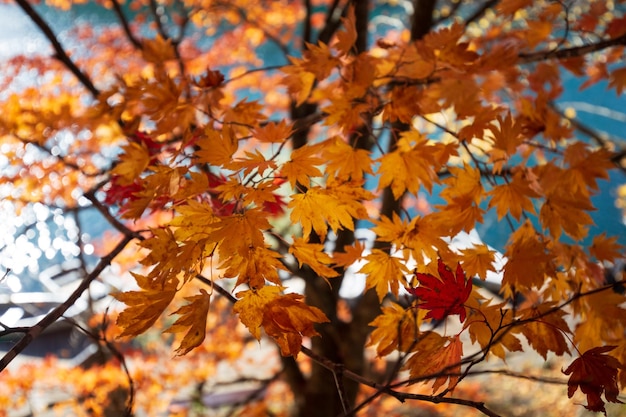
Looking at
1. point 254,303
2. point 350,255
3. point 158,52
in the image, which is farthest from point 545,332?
point 158,52

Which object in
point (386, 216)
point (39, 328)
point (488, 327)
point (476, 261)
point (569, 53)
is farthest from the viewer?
point (569, 53)

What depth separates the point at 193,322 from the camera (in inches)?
39.4

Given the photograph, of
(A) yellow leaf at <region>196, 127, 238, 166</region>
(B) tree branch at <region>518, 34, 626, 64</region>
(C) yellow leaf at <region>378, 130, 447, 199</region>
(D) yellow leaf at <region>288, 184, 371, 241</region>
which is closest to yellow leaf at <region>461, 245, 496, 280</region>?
(C) yellow leaf at <region>378, 130, 447, 199</region>

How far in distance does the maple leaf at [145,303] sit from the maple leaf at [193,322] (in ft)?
0.14

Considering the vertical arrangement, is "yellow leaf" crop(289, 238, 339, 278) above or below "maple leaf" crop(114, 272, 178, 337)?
below

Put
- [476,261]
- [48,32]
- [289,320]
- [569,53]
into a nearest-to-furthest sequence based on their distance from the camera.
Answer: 1. [289,320]
2. [476,261]
3. [569,53]
4. [48,32]

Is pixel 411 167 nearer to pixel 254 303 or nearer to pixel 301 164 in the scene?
pixel 301 164

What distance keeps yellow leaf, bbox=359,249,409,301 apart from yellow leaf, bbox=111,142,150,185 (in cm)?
74

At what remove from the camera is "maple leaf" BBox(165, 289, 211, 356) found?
970mm

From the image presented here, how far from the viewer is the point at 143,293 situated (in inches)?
39.3

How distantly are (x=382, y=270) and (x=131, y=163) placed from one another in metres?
0.82

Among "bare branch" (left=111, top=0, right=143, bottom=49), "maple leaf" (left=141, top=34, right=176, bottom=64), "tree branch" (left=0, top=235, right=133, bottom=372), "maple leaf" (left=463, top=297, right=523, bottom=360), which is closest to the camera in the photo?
"tree branch" (left=0, top=235, right=133, bottom=372)

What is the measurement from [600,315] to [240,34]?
6532 millimetres

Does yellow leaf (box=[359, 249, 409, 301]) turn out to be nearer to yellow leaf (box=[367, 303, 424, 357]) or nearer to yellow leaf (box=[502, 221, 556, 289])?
yellow leaf (box=[367, 303, 424, 357])
